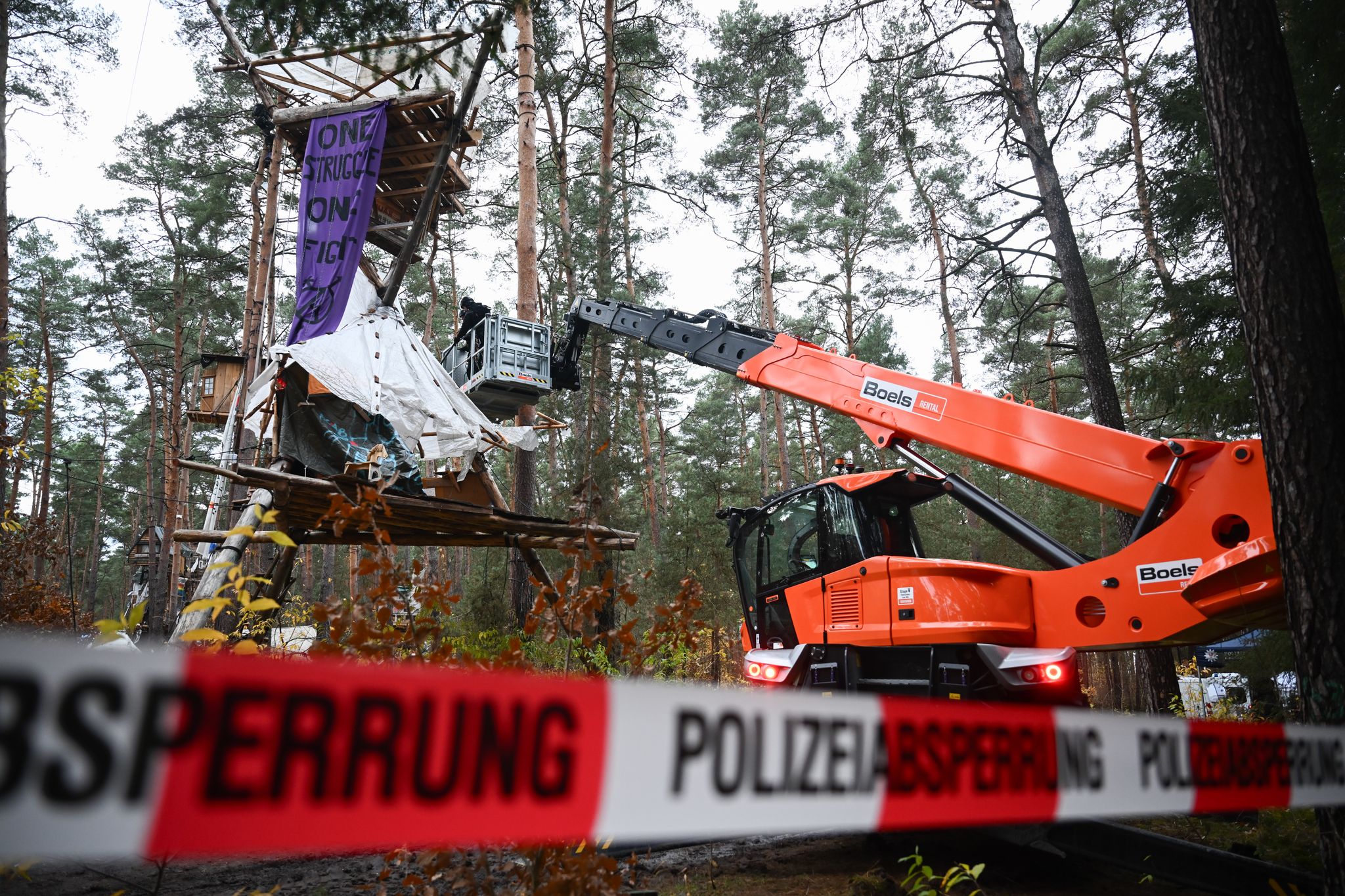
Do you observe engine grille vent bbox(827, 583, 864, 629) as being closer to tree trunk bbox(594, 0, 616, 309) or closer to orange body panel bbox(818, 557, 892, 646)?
orange body panel bbox(818, 557, 892, 646)

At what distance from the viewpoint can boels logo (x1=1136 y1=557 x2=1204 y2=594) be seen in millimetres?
4504

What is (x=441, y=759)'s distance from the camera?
117cm

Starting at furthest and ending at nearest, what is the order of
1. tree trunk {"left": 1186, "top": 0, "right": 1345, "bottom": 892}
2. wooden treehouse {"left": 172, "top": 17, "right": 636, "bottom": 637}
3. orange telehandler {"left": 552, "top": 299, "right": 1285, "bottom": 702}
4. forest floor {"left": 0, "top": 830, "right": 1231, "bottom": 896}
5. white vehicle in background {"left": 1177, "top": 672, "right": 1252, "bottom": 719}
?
white vehicle in background {"left": 1177, "top": 672, "right": 1252, "bottom": 719} → wooden treehouse {"left": 172, "top": 17, "right": 636, "bottom": 637} → forest floor {"left": 0, "top": 830, "right": 1231, "bottom": 896} → orange telehandler {"left": 552, "top": 299, "right": 1285, "bottom": 702} → tree trunk {"left": 1186, "top": 0, "right": 1345, "bottom": 892}

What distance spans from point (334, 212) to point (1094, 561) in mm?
7881

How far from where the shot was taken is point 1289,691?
372 inches

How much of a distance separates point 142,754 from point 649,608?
24041mm

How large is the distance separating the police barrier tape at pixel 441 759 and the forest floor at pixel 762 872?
348 cm

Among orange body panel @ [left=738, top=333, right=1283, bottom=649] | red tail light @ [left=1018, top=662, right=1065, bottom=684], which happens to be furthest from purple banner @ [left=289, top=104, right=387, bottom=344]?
red tail light @ [left=1018, top=662, right=1065, bottom=684]

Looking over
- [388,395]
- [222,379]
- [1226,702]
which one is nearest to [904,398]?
[388,395]

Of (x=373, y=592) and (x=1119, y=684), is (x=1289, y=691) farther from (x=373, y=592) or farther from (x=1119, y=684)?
(x=373, y=592)

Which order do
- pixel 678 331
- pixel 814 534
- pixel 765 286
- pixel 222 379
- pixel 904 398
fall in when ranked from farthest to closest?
pixel 765 286
pixel 222 379
pixel 678 331
pixel 814 534
pixel 904 398

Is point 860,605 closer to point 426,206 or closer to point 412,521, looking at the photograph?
point 412,521

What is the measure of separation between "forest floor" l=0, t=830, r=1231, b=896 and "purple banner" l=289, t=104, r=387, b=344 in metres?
5.01

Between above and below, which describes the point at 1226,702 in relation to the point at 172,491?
below
